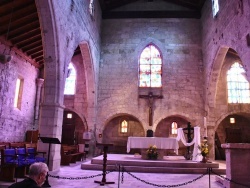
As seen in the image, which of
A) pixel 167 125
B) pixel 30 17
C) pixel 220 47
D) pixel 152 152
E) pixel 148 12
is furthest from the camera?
pixel 148 12

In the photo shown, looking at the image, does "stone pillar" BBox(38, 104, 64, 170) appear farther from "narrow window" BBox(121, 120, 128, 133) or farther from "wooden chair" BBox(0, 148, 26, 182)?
"narrow window" BBox(121, 120, 128, 133)

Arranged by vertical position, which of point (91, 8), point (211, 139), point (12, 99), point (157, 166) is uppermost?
point (91, 8)

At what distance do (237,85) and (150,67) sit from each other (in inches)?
195

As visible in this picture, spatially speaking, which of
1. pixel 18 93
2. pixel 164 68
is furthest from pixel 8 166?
pixel 164 68

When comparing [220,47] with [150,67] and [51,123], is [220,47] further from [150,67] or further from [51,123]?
[51,123]

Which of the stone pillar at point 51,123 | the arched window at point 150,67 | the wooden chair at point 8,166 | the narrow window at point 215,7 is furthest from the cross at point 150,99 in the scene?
the wooden chair at point 8,166

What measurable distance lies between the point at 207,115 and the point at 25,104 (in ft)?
30.7

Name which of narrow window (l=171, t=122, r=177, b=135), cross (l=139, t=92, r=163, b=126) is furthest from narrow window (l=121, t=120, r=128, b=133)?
narrow window (l=171, t=122, r=177, b=135)

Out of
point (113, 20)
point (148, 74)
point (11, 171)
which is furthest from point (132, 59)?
point (11, 171)

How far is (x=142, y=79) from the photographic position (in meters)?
15.1

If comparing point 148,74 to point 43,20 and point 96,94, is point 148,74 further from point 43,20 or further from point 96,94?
point 43,20

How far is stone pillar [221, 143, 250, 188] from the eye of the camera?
5777mm

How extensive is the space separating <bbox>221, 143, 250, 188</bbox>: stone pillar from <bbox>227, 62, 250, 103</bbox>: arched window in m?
8.96

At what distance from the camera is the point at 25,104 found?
1243 centimetres
